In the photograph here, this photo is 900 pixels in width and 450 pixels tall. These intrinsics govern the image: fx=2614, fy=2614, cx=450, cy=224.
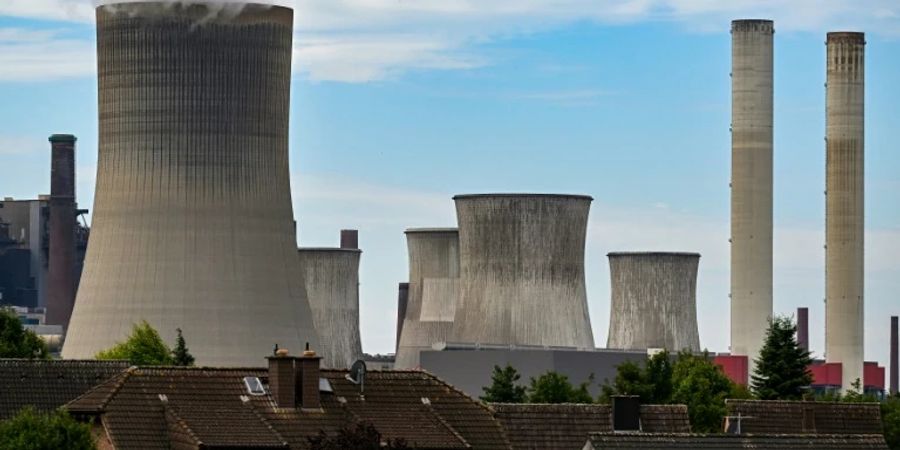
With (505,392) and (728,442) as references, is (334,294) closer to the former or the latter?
(505,392)

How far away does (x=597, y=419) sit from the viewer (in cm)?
3194

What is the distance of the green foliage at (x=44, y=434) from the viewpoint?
2706 cm

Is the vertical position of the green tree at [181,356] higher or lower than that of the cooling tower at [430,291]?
lower

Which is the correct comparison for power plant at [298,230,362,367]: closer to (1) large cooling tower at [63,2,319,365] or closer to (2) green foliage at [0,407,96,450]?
(1) large cooling tower at [63,2,319,365]

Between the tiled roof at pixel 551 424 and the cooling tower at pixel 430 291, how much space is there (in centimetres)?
5126

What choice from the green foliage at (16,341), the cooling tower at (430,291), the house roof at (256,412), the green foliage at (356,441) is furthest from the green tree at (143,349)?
the cooling tower at (430,291)

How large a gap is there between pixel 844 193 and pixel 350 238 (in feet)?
107

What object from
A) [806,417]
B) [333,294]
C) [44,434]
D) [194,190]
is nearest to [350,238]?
[333,294]

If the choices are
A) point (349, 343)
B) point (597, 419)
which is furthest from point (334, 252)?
point (597, 419)

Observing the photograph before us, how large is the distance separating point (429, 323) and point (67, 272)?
23386mm

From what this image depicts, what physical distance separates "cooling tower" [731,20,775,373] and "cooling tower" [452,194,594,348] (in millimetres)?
15468

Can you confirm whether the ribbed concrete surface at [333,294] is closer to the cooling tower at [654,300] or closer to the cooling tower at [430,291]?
the cooling tower at [430,291]

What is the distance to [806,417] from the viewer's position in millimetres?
36281

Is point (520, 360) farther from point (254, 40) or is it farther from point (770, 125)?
point (770, 125)
